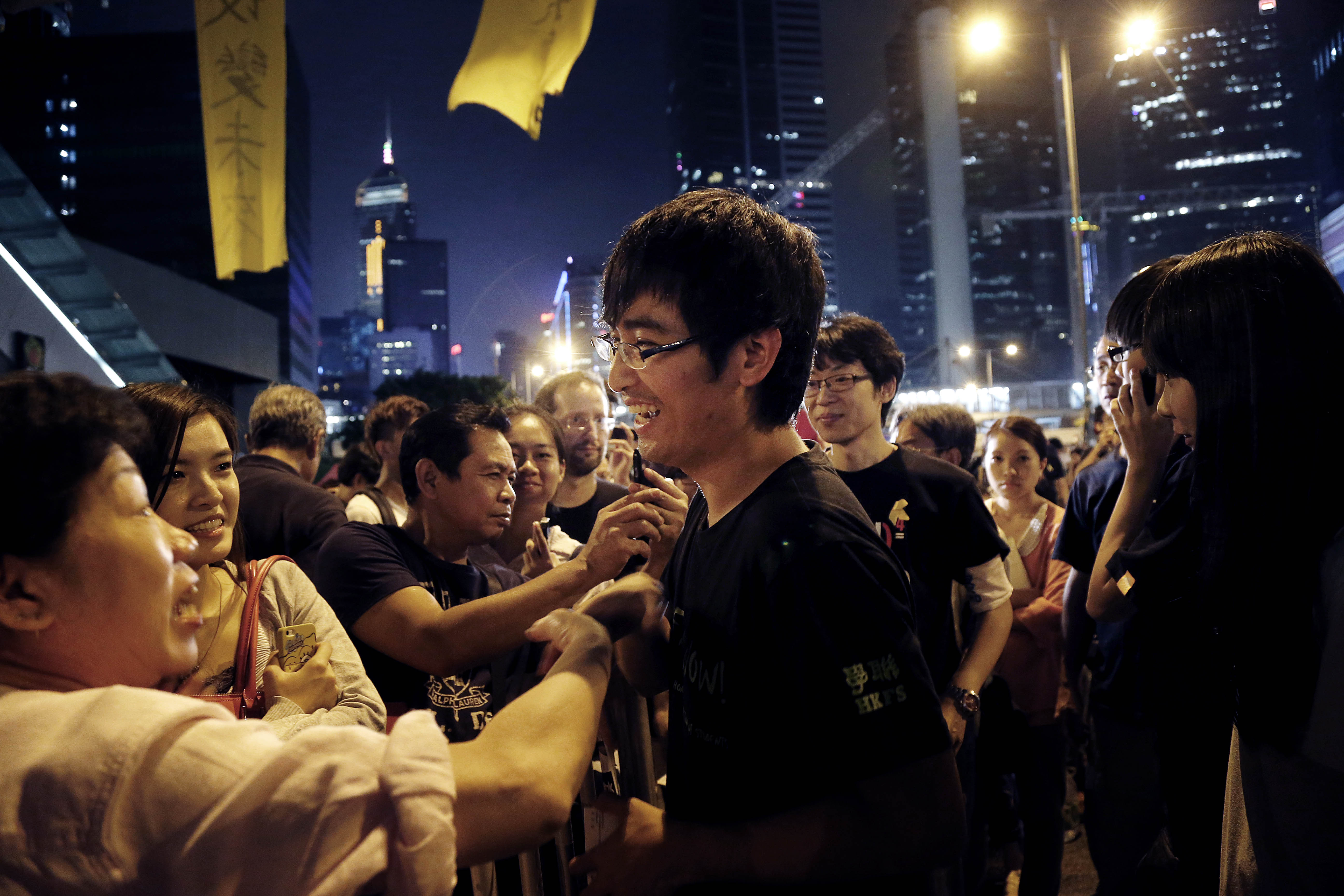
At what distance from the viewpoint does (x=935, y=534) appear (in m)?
3.27

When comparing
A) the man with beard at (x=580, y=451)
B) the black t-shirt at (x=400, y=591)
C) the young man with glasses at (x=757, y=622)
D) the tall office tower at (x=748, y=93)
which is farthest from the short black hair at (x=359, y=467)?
the tall office tower at (x=748, y=93)

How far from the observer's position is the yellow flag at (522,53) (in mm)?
4781

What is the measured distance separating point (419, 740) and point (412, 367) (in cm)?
20556

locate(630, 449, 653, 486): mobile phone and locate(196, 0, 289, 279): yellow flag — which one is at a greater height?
locate(196, 0, 289, 279): yellow flag

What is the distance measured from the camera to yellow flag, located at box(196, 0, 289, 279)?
5656 mm

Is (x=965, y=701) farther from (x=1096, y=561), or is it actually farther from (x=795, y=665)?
(x=795, y=665)

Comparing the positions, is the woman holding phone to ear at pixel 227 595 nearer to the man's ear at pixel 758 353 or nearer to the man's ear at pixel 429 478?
the man's ear at pixel 429 478

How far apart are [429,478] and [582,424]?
219 cm

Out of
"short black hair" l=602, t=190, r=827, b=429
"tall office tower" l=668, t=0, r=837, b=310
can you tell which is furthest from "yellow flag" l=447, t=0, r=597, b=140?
"tall office tower" l=668, t=0, r=837, b=310

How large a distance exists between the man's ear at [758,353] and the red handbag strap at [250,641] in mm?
1689

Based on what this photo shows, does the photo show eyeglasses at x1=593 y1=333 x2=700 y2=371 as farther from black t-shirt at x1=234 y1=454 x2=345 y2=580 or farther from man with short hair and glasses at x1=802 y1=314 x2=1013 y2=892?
black t-shirt at x1=234 y1=454 x2=345 y2=580

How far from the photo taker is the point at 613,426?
8.28m

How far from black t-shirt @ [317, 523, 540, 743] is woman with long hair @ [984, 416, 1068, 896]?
2152mm

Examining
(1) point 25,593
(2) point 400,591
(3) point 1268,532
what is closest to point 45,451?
(1) point 25,593
